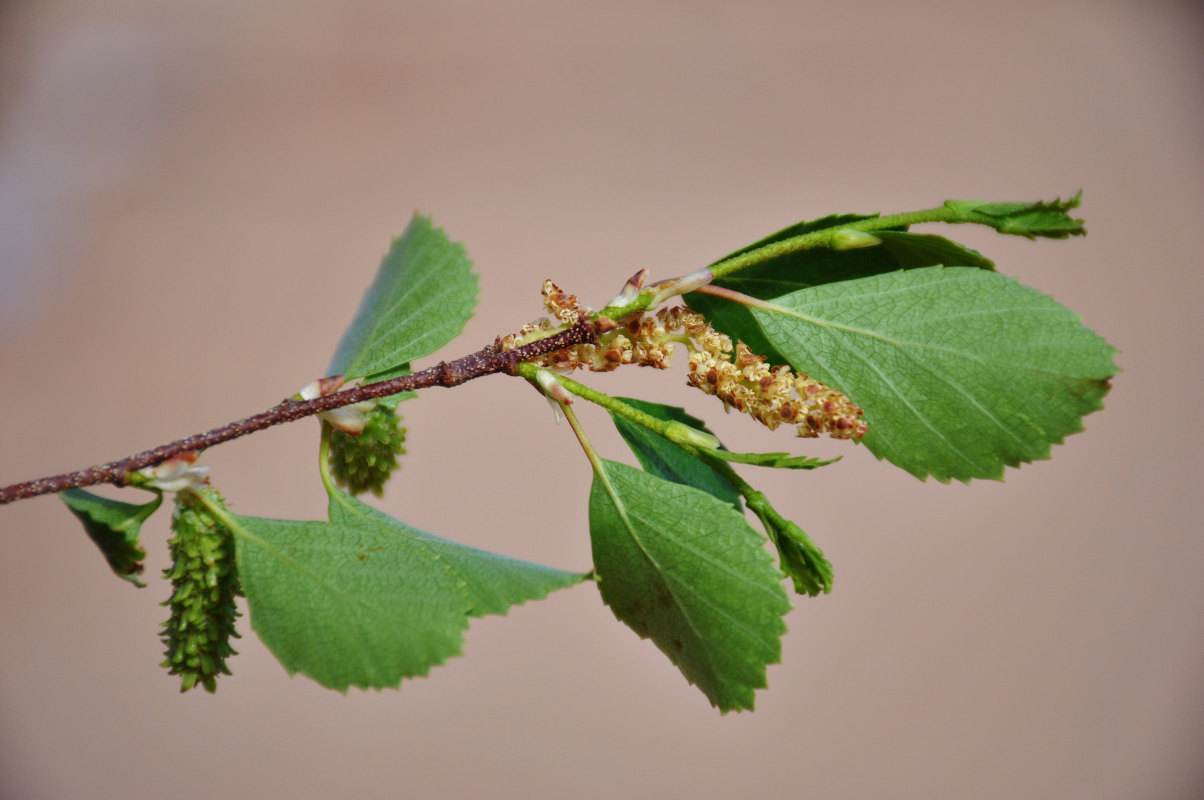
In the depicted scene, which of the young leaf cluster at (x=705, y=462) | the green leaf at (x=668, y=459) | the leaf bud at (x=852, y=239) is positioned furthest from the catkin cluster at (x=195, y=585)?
the leaf bud at (x=852, y=239)

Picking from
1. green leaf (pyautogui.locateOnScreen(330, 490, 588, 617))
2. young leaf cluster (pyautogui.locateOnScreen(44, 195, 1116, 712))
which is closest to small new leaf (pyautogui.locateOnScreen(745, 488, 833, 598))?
young leaf cluster (pyautogui.locateOnScreen(44, 195, 1116, 712))

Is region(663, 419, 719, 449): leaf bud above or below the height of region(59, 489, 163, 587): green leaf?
below

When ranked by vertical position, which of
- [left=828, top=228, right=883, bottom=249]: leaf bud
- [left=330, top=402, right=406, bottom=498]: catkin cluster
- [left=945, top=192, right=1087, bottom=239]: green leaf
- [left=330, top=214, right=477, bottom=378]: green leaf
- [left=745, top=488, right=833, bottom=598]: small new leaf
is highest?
[left=330, top=214, right=477, bottom=378]: green leaf

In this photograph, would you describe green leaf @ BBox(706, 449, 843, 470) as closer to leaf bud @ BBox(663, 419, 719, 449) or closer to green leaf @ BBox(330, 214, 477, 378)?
leaf bud @ BBox(663, 419, 719, 449)

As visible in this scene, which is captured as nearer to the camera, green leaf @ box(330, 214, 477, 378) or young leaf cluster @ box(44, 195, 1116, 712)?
young leaf cluster @ box(44, 195, 1116, 712)

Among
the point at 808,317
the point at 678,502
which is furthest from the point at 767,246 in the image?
the point at 678,502

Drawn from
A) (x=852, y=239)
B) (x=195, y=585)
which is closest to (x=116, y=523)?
(x=195, y=585)
